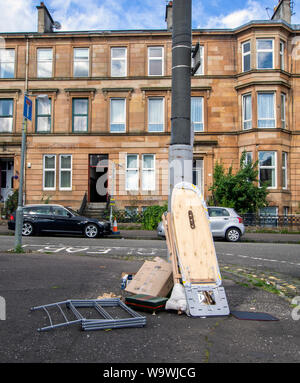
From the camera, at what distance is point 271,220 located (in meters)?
21.6

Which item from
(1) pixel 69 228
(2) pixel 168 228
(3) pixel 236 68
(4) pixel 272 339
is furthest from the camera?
(3) pixel 236 68

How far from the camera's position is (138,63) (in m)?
26.0

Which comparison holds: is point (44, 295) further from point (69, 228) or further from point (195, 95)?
point (195, 95)

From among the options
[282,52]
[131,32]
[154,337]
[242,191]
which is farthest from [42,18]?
[154,337]

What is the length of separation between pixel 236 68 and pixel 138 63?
6529 millimetres

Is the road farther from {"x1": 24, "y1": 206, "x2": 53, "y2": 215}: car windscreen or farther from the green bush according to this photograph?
the green bush

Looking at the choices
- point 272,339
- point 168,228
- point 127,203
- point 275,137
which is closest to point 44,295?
point 168,228

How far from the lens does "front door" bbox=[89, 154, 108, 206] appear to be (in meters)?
25.7

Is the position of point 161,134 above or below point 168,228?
above

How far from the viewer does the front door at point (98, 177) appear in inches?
1012

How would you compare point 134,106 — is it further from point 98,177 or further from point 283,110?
point 283,110

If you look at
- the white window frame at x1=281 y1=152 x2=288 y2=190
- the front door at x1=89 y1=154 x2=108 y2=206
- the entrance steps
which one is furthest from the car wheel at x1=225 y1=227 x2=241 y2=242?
the front door at x1=89 y1=154 x2=108 y2=206

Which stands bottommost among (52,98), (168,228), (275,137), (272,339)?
(272,339)

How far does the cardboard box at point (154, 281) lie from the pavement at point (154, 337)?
0.48 m
